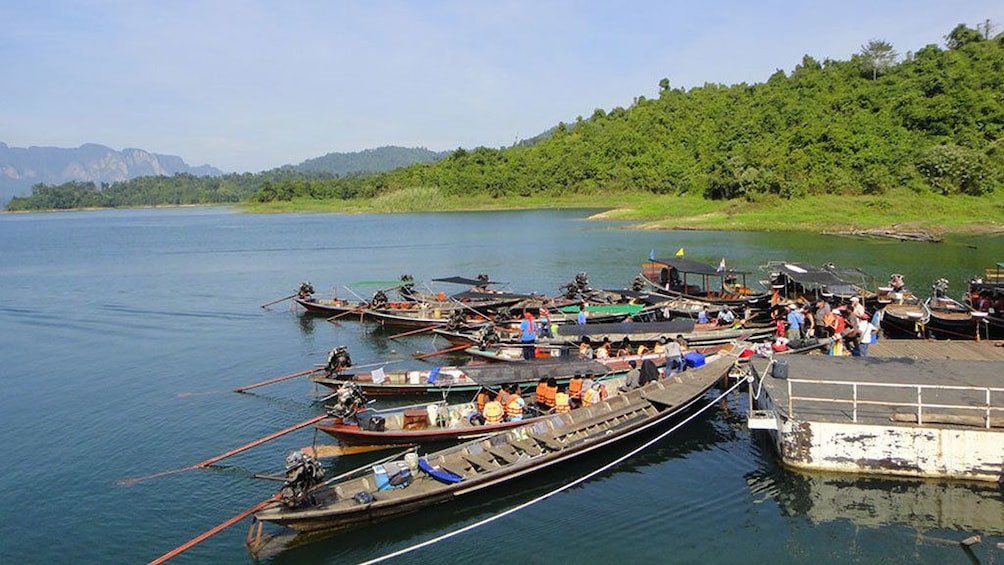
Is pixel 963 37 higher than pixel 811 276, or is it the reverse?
pixel 963 37

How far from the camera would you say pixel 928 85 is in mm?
98562

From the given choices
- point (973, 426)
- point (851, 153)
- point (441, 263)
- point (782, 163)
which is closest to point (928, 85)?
point (851, 153)

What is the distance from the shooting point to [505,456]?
17156mm

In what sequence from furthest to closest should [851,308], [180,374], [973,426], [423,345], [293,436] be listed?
[423,345] < [180,374] < [851,308] < [293,436] < [973,426]

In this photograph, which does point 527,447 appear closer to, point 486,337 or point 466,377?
point 466,377

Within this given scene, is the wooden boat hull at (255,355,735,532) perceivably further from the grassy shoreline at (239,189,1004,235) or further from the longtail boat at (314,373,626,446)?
the grassy shoreline at (239,189,1004,235)

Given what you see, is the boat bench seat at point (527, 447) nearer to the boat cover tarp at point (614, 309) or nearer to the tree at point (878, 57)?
the boat cover tarp at point (614, 309)

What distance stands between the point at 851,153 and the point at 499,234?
48723mm

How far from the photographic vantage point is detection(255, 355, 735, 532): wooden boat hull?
14680 millimetres

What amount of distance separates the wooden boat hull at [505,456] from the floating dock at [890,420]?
2773mm

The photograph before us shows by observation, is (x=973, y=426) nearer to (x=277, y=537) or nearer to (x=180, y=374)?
(x=277, y=537)

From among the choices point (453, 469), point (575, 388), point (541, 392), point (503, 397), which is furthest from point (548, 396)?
point (453, 469)

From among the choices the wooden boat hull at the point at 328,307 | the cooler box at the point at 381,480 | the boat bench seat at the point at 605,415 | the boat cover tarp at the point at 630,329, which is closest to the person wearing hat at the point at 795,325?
the boat cover tarp at the point at 630,329

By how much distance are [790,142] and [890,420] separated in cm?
9208
